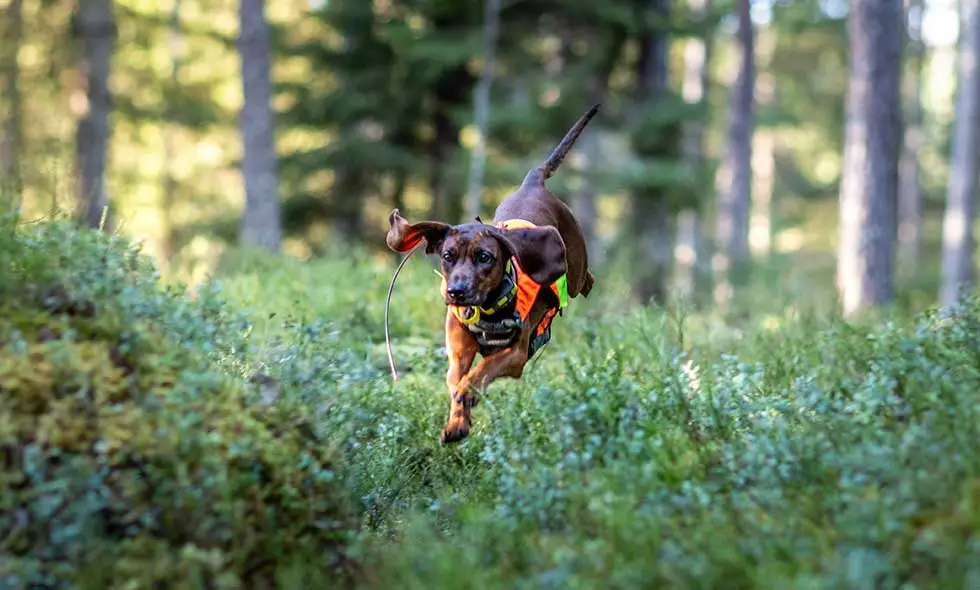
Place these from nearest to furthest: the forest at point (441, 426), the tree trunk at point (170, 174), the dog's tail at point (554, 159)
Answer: the forest at point (441, 426)
the dog's tail at point (554, 159)
the tree trunk at point (170, 174)

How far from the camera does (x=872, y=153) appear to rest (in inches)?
422

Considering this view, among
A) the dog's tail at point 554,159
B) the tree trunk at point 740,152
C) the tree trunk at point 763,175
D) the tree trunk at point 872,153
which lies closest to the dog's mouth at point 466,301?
the dog's tail at point 554,159

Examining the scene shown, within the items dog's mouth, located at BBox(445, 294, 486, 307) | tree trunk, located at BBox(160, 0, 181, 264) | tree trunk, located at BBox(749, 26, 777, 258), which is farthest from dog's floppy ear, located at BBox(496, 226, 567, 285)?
tree trunk, located at BBox(749, 26, 777, 258)

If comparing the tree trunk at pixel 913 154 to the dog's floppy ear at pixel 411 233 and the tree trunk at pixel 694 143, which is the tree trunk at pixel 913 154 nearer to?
the tree trunk at pixel 694 143

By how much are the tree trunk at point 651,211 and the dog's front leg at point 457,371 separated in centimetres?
986

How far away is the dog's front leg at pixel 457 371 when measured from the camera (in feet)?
14.7

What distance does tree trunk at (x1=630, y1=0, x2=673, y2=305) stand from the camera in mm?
14859

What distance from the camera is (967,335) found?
4211 millimetres

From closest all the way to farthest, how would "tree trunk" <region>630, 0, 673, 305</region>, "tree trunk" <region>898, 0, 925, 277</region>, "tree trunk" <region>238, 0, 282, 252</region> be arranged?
1. "tree trunk" <region>238, 0, 282, 252</region>
2. "tree trunk" <region>630, 0, 673, 305</region>
3. "tree trunk" <region>898, 0, 925, 277</region>

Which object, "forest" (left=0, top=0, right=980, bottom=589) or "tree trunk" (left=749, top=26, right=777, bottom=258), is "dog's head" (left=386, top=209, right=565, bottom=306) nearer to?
"forest" (left=0, top=0, right=980, bottom=589)

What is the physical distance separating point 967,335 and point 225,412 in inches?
130

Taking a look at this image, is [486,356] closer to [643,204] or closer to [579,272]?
[579,272]

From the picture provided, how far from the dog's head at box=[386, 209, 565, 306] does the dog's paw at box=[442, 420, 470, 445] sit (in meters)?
0.66

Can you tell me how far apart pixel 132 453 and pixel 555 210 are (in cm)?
374
